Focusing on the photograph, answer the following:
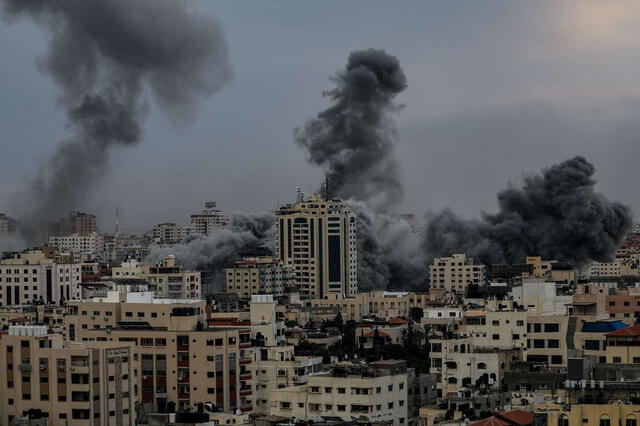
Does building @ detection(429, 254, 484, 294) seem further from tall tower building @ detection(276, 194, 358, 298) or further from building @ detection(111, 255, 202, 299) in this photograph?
building @ detection(111, 255, 202, 299)

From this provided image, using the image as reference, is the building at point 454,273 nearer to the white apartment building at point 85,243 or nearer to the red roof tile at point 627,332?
the white apartment building at point 85,243

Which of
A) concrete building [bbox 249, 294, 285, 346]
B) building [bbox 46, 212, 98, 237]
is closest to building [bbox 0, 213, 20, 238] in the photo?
building [bbox 46, 212, 98, 237]

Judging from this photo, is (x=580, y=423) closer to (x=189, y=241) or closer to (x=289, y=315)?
(x=289, y=315)

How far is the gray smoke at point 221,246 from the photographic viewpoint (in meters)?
122

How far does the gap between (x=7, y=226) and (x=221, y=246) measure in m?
23.4

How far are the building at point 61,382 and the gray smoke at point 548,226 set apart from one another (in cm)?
7601

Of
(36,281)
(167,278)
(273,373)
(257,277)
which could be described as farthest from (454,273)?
(273,373)

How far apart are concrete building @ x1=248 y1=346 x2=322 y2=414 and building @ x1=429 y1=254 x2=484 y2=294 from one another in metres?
56.7

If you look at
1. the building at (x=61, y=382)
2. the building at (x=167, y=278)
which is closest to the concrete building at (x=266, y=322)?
the building at (x=61, y=382)

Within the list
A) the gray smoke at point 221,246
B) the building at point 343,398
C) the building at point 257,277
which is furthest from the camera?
the gray smoke at point 221,246

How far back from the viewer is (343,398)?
46438 mm

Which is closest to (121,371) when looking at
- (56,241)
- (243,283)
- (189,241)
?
(243,283)

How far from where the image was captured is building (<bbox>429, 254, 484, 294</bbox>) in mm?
111188

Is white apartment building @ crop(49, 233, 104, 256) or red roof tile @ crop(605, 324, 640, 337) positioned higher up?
white apartment building @ crop(49, 233, 104, 256)
